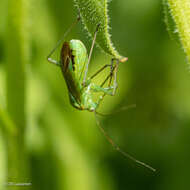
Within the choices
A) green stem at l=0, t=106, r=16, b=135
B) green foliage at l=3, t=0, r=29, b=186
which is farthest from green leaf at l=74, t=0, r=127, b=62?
green stem at l=0, t=106, r=16, b=135

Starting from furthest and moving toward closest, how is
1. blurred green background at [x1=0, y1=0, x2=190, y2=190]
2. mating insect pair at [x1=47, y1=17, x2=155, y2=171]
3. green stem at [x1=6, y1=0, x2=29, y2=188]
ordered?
blurred green background at [x1=0, y1=0, x2=190, y2=190]
green stem at [x1=6, y1=0, x2=29, y2=188]
mating insect pair at [x1=47, y1=17, x2=155, y2=171]

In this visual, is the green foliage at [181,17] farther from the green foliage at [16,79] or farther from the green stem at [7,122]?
the green stem at [7,122]

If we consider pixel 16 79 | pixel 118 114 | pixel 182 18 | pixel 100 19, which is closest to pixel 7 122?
pixel 16 79

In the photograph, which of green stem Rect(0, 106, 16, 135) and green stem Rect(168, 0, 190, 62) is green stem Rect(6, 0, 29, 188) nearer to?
green stem Rect(0, 106, 16, 135)

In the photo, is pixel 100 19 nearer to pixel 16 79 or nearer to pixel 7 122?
pixel 16 79

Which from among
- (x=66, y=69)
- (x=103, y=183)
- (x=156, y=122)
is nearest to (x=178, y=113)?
(x=156, y=122)

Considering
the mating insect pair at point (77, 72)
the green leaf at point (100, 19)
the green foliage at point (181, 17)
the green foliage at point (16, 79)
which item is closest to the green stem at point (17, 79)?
the green foliage at point (16, 79)
